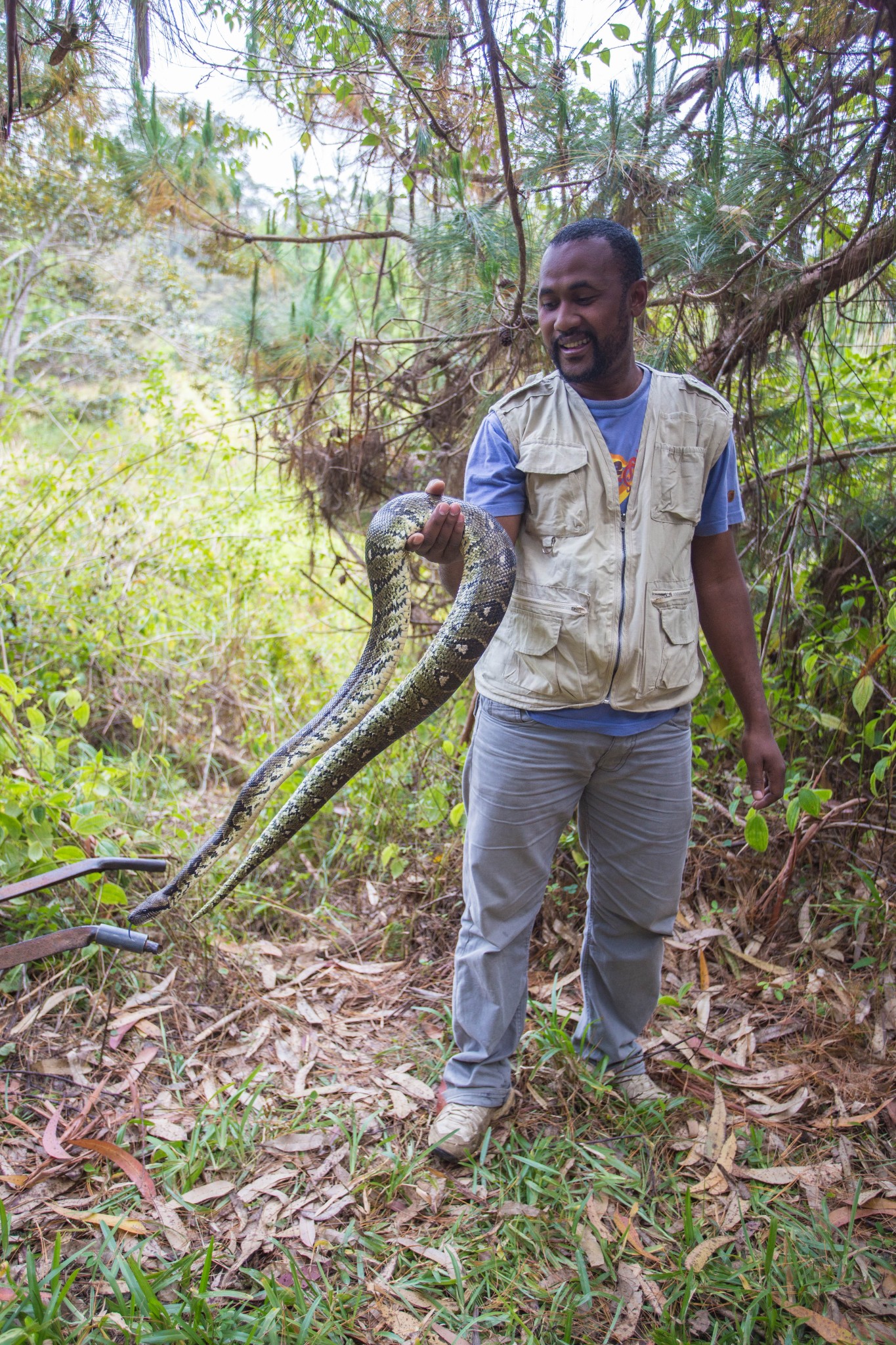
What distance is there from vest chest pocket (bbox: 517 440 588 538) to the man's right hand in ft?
1.27

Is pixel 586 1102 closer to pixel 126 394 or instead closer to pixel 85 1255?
pixel 85 1255

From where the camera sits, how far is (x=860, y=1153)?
2.29 metres

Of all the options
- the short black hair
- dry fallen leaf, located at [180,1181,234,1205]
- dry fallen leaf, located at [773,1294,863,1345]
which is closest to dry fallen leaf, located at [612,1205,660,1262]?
dry fallen leaf, located at [773,1294,863,1345]

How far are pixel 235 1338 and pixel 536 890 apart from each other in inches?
A: 46.7

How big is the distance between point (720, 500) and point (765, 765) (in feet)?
2.49

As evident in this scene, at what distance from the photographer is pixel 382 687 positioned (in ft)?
7.04

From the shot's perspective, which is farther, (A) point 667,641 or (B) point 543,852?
(B) point 543,852

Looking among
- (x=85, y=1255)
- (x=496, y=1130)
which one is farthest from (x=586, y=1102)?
(x=85, y=1255)

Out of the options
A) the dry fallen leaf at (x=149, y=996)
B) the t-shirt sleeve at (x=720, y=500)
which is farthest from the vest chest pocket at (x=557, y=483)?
the dry fallen leaf at (x=149, y=996)

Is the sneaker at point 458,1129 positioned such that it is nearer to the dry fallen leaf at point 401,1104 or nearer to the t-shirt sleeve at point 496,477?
the dry fallen leaf at point 401,1104

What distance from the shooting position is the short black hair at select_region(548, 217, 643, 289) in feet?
6.94

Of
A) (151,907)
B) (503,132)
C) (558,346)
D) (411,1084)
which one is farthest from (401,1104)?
(503,132)

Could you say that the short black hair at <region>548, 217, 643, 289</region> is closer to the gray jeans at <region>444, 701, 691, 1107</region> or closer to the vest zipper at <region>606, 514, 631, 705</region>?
the vest zipper at <region>606, 514, 631, 705</region>

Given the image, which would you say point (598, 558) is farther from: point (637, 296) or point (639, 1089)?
point (639, 1089)
